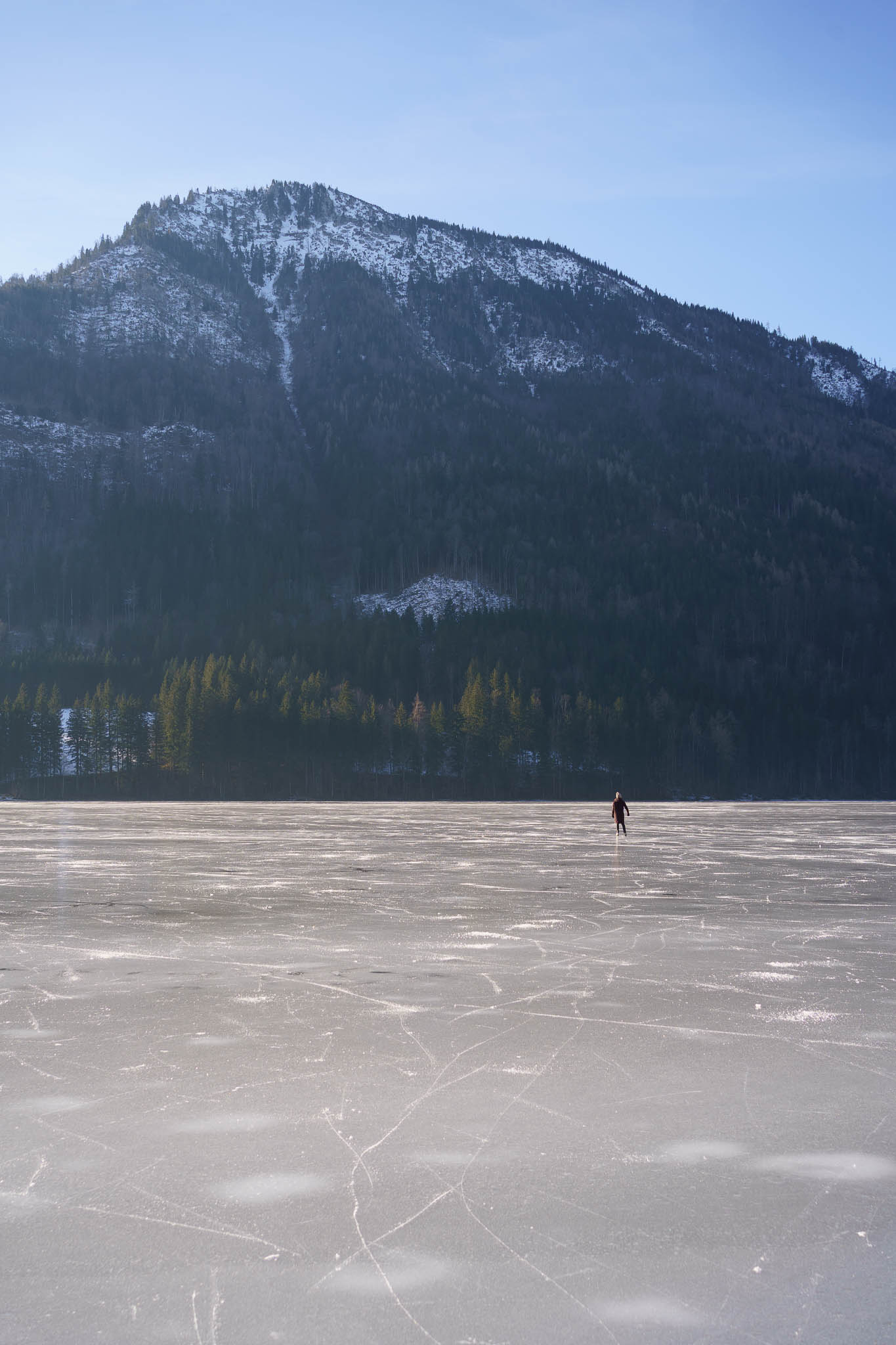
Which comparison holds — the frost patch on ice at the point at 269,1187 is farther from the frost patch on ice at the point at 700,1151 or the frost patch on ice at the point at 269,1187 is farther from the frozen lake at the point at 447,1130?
the frost patch on ice at the point at 700,1151

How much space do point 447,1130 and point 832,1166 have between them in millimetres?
2179

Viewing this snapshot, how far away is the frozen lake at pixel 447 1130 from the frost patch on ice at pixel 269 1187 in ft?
0.06

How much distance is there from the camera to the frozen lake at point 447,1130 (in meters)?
4.19

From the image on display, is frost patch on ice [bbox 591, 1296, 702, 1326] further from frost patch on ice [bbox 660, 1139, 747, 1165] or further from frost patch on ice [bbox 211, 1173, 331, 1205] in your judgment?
frost patch on ice [bbox 211, 1173, 331, 1205]

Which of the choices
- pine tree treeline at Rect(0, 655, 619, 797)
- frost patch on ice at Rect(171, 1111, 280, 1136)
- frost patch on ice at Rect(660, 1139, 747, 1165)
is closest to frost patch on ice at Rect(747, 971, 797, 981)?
frost patch on ice at Rect(660, 1139, 747, 1165)

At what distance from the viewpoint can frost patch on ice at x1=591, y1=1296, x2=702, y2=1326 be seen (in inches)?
159

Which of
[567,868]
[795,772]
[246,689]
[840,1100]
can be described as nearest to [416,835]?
[567,868]

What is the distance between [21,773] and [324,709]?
39.9 metres

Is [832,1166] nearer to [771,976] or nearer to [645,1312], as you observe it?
[645,1312]

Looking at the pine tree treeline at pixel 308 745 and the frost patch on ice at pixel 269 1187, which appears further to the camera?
the pine tree treeline at pixel 308 745

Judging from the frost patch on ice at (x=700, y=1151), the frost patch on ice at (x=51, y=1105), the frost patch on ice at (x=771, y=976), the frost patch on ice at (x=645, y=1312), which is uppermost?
the frost patch on ice at (x=645, y=1312)

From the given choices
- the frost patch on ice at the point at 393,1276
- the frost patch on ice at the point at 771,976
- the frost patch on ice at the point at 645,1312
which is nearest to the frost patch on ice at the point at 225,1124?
the frost patch on ice at the point at 393,1276

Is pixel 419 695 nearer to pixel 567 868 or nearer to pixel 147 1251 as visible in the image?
pixel 567 868

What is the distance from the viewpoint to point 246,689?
137500mm
